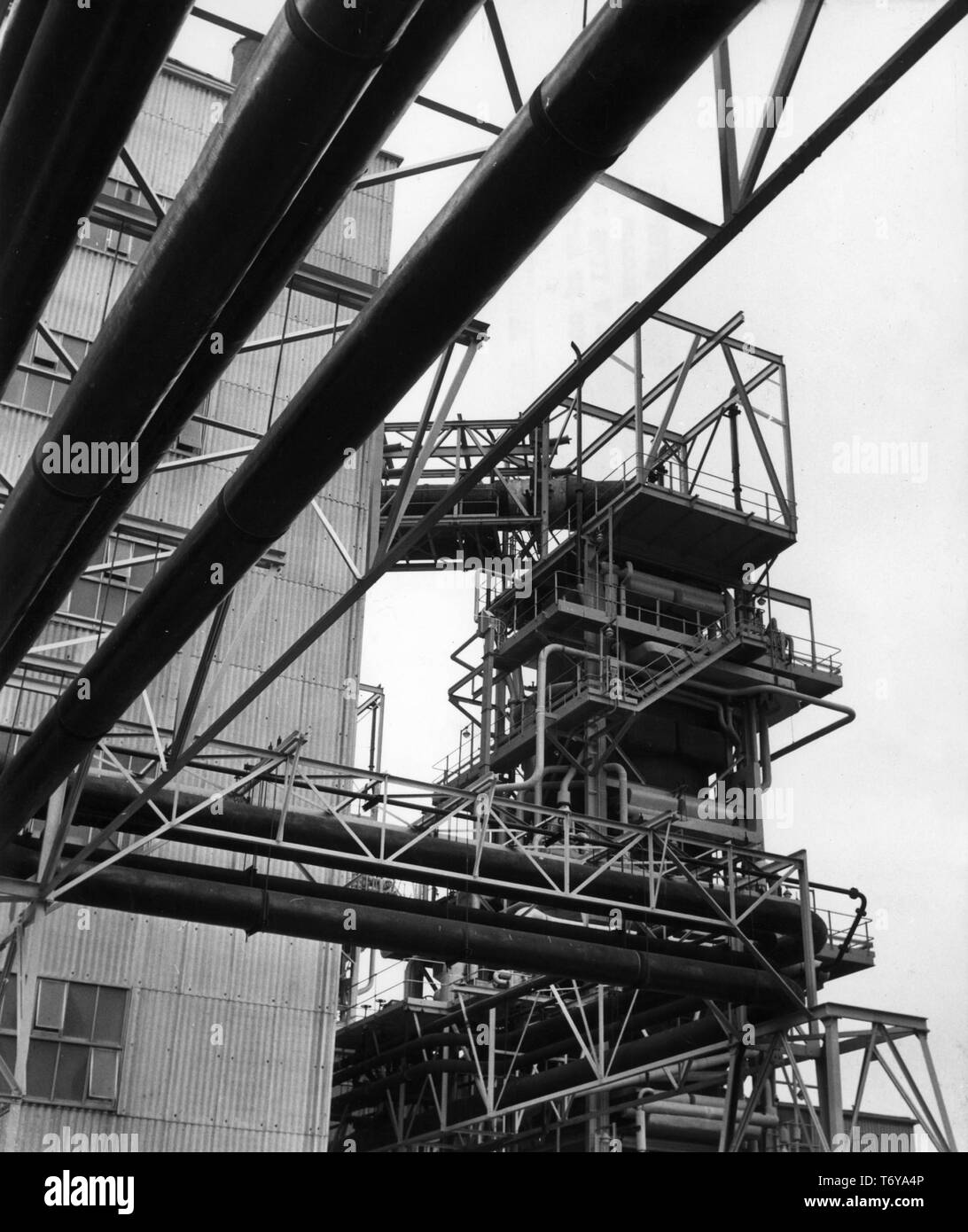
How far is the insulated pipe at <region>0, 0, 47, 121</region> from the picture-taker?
8148 millimetres

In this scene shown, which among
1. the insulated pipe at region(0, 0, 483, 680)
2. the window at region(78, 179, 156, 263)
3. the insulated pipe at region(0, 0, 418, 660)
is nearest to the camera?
the insulated pipe at region(0, 0, 418, 660)

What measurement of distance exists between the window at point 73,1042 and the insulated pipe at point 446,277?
9164 millimetres

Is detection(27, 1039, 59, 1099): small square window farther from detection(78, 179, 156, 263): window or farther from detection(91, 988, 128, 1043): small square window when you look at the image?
detection(78, 179, 156, 263): window

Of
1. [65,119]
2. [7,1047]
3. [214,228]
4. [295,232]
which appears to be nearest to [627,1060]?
[7,1047]

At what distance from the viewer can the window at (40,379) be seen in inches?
831

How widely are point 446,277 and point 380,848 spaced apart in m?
10.3

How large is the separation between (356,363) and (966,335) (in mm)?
19754

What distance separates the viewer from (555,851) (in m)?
21.8

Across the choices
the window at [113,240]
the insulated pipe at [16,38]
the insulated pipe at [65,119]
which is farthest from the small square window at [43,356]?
the insulated pipe at [65,119]

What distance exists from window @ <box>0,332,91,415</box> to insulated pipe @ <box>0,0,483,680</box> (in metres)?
11.1

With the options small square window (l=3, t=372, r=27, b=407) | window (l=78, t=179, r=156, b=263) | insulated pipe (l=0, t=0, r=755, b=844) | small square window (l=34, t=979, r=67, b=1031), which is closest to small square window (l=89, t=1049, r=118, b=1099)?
small square window (l=34, t=979, r=67, b=1031)

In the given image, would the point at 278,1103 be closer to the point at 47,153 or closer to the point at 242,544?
the point at 242,544

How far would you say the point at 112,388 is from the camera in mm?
8055

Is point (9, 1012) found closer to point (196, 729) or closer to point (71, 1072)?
point (71, 1072)
